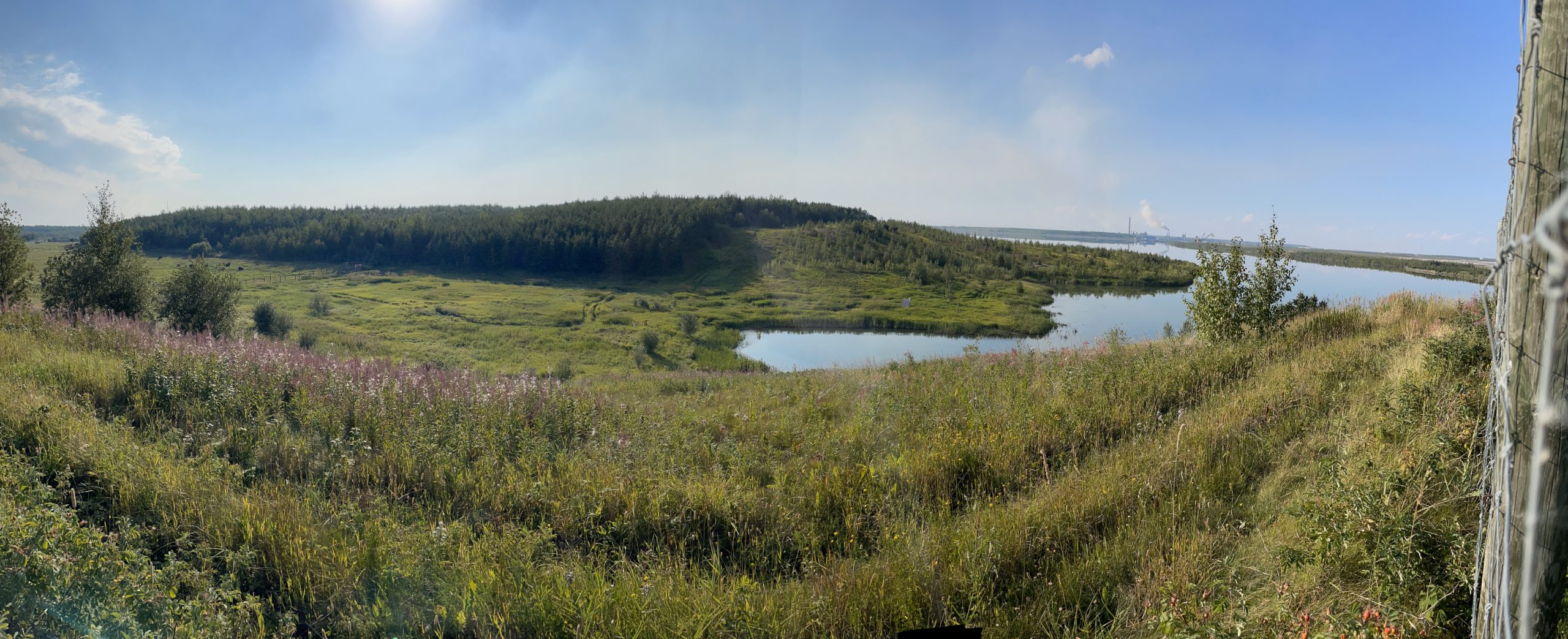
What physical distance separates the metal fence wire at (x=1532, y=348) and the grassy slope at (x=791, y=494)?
0.85 meters

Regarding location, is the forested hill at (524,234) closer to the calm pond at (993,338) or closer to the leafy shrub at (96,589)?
the calm pond at (993,338)

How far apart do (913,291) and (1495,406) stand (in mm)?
65512

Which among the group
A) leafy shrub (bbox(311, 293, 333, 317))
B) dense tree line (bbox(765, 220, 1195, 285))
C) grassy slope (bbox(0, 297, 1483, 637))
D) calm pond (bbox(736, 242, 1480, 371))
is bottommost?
calm pond (bbox(736, 242, 1480, 371))

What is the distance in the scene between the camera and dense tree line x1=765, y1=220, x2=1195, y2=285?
76.2 m

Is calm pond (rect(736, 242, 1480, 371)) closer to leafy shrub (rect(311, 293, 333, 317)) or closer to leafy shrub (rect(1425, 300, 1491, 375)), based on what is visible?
leafy shrub (rect(1425, 300, 1491, 375))

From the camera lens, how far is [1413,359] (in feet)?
23.2

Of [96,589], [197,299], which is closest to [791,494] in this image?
[96,589]

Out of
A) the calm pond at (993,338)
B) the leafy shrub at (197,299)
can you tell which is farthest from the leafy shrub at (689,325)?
the leafy shrub at (197,299)

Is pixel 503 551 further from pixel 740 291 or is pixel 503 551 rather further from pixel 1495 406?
pixel 740 291

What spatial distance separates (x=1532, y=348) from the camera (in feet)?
7.17

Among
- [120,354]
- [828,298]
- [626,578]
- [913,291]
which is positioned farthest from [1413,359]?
[913,291]

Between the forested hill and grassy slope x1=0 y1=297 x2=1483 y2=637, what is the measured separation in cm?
7807

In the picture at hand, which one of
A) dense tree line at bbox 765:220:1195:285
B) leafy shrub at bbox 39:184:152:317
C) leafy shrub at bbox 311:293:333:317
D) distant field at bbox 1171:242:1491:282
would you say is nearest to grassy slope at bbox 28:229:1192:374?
leafy shrub at bbox 311:293:333:317

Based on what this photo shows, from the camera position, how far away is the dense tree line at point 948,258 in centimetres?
7619
